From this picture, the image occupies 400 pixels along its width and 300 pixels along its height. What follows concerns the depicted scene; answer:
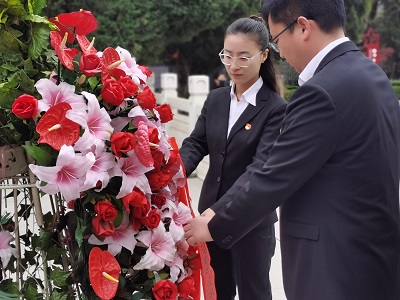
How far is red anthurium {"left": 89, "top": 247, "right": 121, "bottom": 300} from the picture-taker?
5.59 feet

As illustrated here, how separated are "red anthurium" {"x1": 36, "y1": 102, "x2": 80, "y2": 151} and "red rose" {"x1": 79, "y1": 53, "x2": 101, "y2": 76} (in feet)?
0.50

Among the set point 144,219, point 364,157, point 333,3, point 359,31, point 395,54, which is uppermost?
point 333,3

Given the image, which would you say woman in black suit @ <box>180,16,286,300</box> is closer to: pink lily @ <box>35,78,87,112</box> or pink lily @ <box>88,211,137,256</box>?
pink lily @ <box>88,211,137,256</box>

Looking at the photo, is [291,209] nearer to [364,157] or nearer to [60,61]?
[364,157]

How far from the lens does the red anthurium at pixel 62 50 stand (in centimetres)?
172

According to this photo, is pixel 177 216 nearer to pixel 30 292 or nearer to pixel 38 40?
pixel 30 292

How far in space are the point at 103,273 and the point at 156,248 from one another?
0.20 m

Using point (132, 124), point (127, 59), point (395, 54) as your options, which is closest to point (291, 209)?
point (132, 124)

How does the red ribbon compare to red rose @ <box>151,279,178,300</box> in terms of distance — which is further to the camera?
the red ribbon

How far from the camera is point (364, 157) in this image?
5.61 feet

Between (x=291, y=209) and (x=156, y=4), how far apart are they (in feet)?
49.5

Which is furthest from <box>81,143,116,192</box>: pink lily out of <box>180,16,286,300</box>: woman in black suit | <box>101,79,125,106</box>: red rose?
<box>180,16,286,300</box>: woman in black suit

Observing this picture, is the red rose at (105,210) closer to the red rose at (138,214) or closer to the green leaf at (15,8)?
the red rose at (138,214)

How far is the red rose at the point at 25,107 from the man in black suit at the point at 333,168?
0.61m
